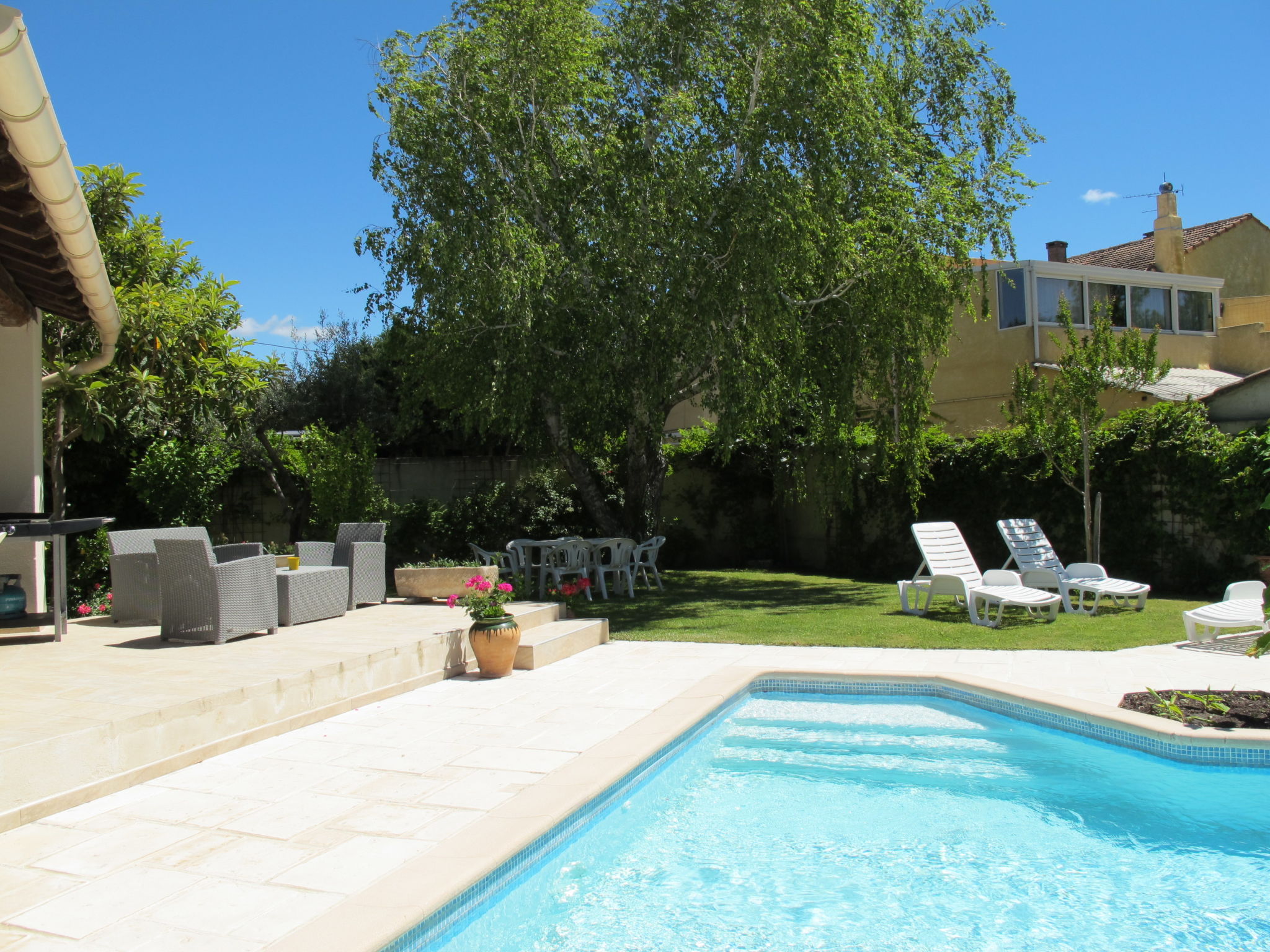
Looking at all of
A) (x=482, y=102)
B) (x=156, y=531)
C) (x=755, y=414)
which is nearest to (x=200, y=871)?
(x=156, y=531)

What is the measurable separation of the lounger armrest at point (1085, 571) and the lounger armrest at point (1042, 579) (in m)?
0.35

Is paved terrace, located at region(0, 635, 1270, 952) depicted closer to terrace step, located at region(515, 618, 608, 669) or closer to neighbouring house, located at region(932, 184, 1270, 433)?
terrace step, located at region(515, 618, 608, 669)

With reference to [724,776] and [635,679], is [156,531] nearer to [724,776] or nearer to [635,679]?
[635,679]

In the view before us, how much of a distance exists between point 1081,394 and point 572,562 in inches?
269

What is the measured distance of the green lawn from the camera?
9281 millimetres

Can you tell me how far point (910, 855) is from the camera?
4.62m

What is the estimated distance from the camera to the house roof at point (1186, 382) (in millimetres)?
16375

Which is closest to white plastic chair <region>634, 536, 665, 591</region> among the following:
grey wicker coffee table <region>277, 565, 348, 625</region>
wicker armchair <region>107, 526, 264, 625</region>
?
grey wicker coffee table <region>277, 565, 348, 625</region>

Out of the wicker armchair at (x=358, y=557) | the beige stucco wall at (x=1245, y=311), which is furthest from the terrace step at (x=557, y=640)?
the beige stucco wall at (x=1245, y=311)

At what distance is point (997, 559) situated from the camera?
47.8ft

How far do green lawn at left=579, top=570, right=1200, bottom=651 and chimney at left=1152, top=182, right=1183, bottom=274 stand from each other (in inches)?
534

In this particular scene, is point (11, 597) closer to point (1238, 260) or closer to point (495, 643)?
point (495, 643)

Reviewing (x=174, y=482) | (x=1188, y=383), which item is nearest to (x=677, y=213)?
(x=174, y=482)

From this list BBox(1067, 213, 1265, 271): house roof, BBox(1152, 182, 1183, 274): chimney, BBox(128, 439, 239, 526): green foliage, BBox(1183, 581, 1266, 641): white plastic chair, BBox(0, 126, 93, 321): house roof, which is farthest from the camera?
BBox(1067, 213, 1265, 271): house roof
